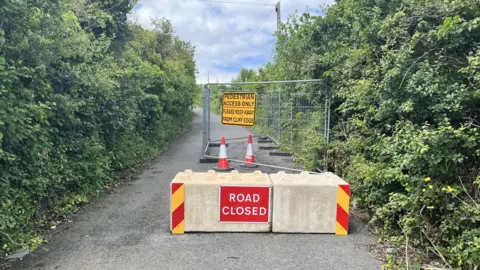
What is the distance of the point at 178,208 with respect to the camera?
4.34m

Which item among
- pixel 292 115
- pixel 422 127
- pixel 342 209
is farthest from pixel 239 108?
pixel 422 127

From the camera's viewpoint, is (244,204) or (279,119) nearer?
(244,204)

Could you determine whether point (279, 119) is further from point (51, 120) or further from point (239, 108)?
point (51, 120)

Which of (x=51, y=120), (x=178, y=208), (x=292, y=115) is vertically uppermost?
(x=292, y=115)

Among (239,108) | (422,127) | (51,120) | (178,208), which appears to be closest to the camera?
(422,127)

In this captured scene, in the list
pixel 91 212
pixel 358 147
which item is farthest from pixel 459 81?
pixel 91 212

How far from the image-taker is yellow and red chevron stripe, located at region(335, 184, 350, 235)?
438 cm

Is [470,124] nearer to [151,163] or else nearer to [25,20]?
[25,20]

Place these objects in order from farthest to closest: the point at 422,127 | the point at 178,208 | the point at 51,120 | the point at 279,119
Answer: the point at 279,119, the point at 51,120, the point at 178,208, the point at 422,127

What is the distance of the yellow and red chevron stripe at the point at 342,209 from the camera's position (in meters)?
4.38

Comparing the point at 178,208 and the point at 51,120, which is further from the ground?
the point at 51,120

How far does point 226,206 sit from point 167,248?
3.08ft

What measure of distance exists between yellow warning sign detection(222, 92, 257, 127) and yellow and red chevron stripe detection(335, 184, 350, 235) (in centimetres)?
396

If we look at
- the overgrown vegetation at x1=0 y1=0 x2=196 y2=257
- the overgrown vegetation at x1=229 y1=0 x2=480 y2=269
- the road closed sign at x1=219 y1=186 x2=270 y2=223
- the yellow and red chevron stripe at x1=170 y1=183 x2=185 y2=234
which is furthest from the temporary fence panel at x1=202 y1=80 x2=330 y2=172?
the yellow and red chevron stripe at x1=170 y1=183 x2=185 y2=234
